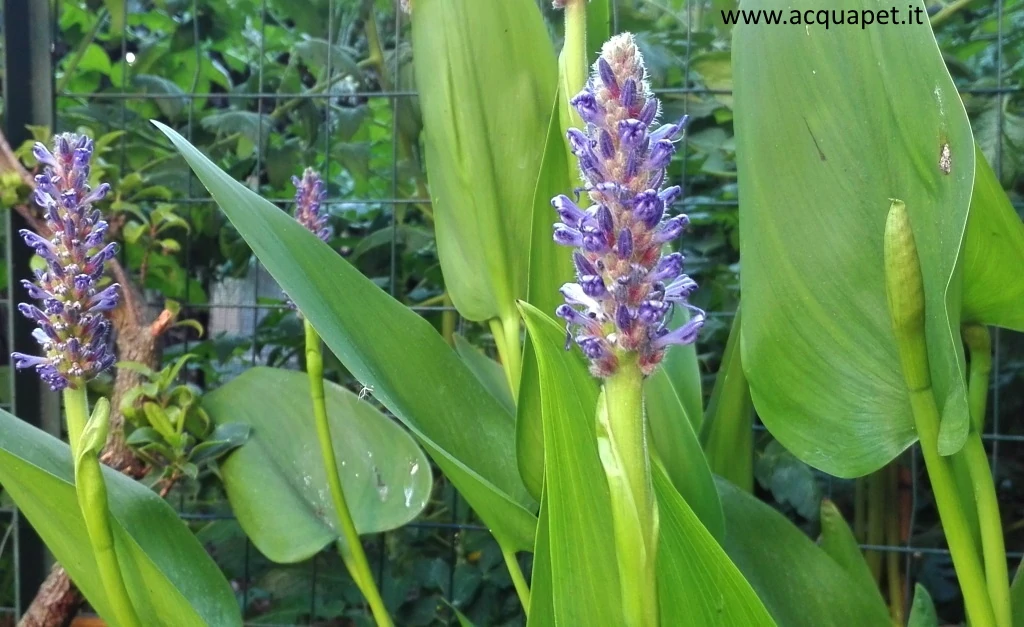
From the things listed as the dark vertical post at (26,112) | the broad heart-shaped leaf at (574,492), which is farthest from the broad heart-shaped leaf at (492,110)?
the dark vertical post at (26,112)

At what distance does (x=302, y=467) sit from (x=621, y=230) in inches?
21.2

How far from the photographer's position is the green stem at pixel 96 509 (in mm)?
415

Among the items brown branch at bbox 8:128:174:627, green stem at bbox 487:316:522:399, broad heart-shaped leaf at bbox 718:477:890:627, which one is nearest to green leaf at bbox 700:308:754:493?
broad heart-shaped leaf at bbox 718:477:890:627

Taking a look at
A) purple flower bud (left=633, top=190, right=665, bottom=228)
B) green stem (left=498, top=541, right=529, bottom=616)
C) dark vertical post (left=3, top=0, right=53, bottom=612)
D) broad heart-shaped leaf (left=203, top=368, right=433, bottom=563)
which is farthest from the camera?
dark vertical post (left=3, top=0, right=53, bottom=612)

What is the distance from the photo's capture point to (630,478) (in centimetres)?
27

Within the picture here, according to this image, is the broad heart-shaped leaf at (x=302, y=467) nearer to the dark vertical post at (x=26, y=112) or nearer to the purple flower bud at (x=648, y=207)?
the dark vertical post at (x=26, y=112)

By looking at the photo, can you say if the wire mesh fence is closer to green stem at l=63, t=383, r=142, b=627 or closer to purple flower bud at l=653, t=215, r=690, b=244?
green stem at l=63, t=383, r=142, b=627

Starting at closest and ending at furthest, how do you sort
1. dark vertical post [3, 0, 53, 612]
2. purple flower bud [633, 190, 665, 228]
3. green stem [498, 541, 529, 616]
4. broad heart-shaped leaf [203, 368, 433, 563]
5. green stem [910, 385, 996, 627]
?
purple flower bud [633, 190, 665, 228] < green stem [910, 385, 996, 627] < green stem [498, 541, 529, 616] < broad heart-shaped leaf [203, 368, 433, 563] < dark vertical post [3, 0, 53, 612]

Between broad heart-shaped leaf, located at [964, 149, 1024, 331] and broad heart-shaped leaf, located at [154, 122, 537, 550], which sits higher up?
broad heart-shaped leaf, located at [964, 149, 1024, 331]

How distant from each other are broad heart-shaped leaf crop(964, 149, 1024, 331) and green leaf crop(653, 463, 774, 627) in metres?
0.24

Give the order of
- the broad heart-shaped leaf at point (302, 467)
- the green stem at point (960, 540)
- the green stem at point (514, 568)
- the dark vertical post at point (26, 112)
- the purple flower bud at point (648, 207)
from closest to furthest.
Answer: the purple flower bud at point (648, 207) → the green stem at point (960, 540) → the green stem at point (514, 568) → the broad heart-shaped leaf at point (302, 467) → the dark vertical post at point (26, 112)

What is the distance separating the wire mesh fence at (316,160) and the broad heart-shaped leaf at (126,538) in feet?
1.18

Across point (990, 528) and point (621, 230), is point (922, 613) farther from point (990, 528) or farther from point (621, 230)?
point (621, 230)

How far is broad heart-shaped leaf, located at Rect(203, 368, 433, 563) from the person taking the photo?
2.18 ft
